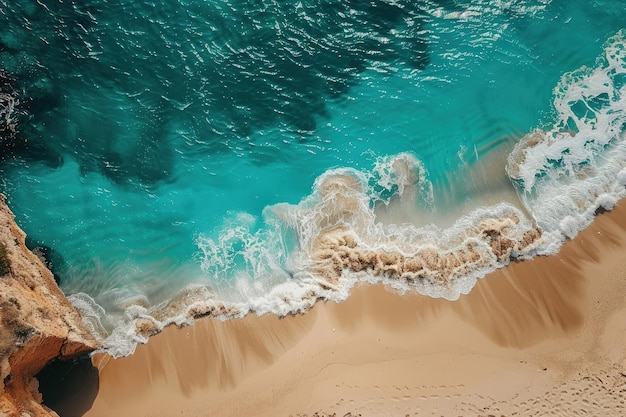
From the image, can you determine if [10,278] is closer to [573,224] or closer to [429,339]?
[429,339]

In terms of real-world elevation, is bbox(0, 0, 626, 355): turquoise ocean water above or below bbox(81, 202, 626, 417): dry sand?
above

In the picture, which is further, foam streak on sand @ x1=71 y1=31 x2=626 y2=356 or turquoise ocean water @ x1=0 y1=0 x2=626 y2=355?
turquoise ocean water @ x1=0 y1=0 x2=626 y2=355

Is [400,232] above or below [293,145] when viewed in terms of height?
below

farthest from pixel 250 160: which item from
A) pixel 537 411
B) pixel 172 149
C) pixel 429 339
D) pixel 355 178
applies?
pixel 537 411

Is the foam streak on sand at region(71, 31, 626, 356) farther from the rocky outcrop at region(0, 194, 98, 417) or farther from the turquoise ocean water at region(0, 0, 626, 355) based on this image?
the rocky outcrop at region(0, 194, 98, 417)

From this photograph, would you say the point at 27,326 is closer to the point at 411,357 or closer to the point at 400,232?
the point at 411,357

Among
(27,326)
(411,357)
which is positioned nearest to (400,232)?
(411,357)

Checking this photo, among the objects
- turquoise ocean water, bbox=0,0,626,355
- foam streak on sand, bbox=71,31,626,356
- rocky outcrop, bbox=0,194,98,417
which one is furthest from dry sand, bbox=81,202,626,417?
rocky outcrop, bbox=0,194,98,417

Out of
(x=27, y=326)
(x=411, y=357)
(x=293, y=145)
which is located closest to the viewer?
(x=27, y=326)
